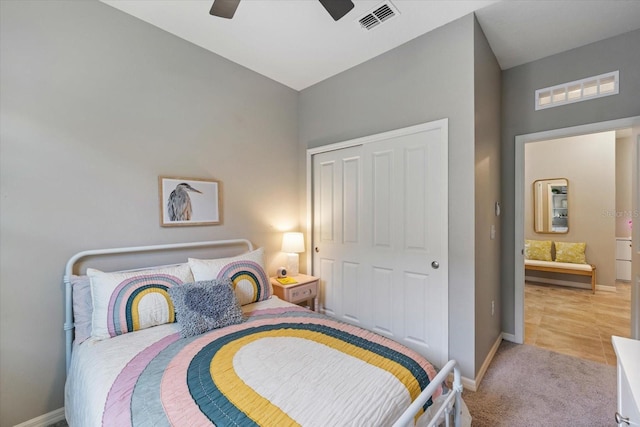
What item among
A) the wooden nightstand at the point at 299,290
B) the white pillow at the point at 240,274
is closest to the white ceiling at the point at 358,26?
the white pillow at the point at 240,274

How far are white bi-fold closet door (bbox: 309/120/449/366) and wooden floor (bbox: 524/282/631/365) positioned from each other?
1.53 meters

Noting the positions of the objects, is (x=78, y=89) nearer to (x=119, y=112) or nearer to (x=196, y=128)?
(x=119, y=112)

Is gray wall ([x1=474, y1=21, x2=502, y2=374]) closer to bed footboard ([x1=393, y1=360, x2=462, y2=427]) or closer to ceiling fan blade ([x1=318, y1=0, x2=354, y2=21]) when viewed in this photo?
bed footboard ([x1=393, y1=360, x2=462, y2=427])

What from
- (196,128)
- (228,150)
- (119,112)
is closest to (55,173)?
(119,112)

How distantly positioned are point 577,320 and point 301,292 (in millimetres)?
3515

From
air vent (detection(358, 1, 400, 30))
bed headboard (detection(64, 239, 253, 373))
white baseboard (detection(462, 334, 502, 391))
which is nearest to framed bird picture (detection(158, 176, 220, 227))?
bed headboard (detection(64, 239, 253, 373))

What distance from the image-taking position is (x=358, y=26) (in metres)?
2.31

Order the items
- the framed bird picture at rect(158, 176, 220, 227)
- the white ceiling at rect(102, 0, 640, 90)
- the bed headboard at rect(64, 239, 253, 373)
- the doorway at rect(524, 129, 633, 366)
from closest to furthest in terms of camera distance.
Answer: the bed headboard at rect(64, 239, 253, 373) < the white ceiling at rect(102, 0, 640, 90) < the framed bird picture at rect(158, 176, 220, 227) < the doorway at rect(524, 129, 633, 366)

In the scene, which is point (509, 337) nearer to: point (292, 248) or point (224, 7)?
point (292, 248)

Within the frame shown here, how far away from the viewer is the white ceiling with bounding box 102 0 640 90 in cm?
207

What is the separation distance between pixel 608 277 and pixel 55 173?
7478 millimetres

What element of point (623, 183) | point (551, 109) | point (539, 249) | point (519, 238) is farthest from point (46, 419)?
point (623, 183)

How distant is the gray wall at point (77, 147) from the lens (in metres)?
1.71

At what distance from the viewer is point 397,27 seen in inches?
91.4
